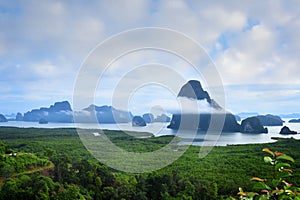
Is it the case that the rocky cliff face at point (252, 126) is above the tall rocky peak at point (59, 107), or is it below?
below

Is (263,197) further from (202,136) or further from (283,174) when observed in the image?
(202,136)

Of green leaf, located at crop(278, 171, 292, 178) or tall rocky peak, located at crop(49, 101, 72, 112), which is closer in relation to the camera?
green leaf, located at crop(278, 171, 292, 178)

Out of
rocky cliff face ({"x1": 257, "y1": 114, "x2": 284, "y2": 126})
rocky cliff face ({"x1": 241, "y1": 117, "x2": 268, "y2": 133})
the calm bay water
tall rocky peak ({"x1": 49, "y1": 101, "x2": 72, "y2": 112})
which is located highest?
tall rocky peak ({"x1": 49, "y1": 101, "x2": 72, "y2": 112})

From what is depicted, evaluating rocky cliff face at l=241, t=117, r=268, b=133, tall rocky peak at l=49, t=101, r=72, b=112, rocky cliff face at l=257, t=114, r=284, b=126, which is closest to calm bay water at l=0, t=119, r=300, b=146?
rocky cliff face at l=241, t=117, r=268, b=133

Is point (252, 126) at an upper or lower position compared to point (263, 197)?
upper

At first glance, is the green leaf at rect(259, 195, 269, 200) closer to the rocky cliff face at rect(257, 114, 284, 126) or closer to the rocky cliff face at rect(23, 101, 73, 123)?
the rocky cliff face at rect(257, 114, 284, 126)

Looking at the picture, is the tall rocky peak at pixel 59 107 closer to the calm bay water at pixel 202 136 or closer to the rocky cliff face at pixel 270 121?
the calm bay water at pixel 202 136

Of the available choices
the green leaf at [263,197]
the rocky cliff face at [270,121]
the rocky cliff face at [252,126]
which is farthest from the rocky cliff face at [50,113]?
the green leaf at [263,197]

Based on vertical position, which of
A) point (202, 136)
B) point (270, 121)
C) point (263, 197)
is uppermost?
point (270, 121)

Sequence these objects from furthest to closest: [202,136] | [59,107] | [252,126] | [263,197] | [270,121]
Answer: [59,107] < [270,121] < [252,126] < [202,136] < [263,197]

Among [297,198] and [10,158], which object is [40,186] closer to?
[10,158]

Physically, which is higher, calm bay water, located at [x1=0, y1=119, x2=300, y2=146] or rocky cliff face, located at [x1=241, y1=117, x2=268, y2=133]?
rocky cliff face, located at [x1=241, y1=117, x2=268, y2=133]

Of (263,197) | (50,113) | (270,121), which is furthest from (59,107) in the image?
(263,197)

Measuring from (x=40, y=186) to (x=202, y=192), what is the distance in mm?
4357
